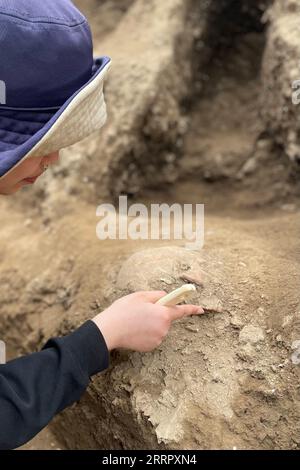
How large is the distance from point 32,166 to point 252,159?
131 cm

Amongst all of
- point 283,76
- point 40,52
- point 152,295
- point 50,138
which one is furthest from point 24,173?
point 283,76

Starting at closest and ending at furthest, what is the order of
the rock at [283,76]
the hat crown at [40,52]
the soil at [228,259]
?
the hat crown at [40,52] < the soil at [228,259] < the rock at [283,76]

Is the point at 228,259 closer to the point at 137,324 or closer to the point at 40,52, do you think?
the point at 137,324

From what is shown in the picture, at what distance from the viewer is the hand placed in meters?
1.17

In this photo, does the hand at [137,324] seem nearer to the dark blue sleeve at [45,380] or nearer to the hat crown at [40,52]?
the dark blue sleeve at [45,380]

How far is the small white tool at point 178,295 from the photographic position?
1.16 meters

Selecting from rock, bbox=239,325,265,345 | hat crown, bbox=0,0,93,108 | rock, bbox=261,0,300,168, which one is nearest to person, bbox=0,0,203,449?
hat crown, bbox=0,0,93,108

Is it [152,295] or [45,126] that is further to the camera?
[152,295]

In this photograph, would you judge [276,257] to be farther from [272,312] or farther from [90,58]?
[90,58]

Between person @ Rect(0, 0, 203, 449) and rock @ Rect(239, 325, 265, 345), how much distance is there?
136 mm

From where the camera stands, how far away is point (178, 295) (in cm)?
117

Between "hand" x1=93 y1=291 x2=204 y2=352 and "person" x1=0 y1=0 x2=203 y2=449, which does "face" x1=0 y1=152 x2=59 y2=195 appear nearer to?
"person" x1=0 y1=0 x2=203 y2=449

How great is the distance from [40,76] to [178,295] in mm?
509

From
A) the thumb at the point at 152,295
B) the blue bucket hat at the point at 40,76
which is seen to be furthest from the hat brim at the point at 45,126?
the thumb at the point at 152,295
